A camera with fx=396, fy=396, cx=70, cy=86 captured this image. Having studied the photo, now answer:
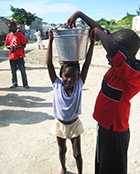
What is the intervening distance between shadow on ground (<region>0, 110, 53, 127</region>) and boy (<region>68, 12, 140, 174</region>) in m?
3.32

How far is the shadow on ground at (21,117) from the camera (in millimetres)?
6570

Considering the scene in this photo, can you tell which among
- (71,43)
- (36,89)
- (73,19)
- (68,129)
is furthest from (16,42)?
(73,19)

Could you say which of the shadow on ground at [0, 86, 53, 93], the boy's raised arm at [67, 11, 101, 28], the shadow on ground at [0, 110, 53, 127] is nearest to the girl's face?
the boy's raised arm at [67, 11, 101, 28]

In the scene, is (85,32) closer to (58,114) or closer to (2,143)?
(58,114)

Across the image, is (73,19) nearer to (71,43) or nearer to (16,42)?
(71,43)

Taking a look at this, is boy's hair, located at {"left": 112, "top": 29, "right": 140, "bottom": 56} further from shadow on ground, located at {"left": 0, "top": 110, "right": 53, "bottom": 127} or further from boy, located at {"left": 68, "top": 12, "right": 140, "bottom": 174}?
shadow on ground, located at {"left": 0, "top": 110, "right": 53, "bottom": 127}

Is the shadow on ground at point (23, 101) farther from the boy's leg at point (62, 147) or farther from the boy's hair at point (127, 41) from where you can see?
the boy's hair at point (127, 41)

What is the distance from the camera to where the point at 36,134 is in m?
5.88

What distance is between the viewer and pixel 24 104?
7852 mm

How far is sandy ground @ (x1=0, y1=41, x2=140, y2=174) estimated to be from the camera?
4746 millimetres

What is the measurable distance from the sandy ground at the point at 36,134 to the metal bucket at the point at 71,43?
1.55 meters

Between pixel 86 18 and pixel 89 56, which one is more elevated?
pixel 86 18

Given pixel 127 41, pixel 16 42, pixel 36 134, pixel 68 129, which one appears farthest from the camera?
pixel 16 42

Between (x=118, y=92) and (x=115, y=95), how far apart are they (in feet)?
0.11
